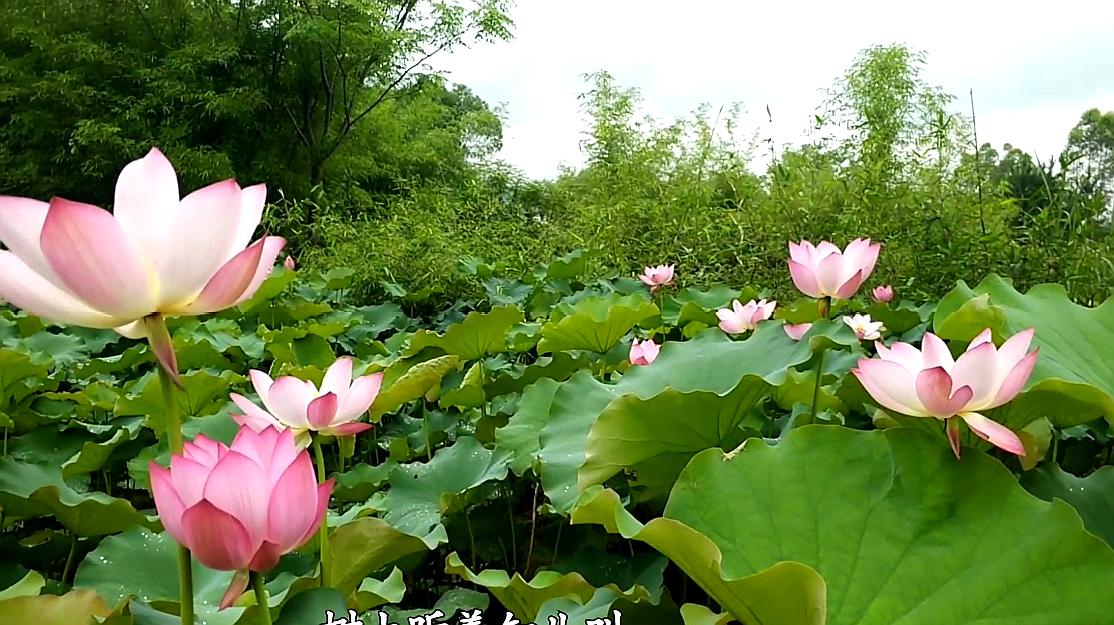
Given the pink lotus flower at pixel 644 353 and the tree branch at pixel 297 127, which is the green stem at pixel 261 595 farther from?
the tree branch at pixel 297 127

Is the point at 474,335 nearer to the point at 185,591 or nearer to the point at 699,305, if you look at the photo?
the point at 699,305

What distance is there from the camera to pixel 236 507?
35cm

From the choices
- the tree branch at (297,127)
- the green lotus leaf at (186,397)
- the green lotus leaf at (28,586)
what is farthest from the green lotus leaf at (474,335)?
the tree branch at (297,127)

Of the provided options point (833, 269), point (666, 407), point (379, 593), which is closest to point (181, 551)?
point (379, 593)

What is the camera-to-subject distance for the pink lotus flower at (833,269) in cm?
95

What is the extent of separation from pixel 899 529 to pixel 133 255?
412mm

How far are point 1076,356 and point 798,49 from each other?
11.1 ft

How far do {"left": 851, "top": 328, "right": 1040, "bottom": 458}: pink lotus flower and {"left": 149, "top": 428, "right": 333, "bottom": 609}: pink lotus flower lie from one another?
349 mm

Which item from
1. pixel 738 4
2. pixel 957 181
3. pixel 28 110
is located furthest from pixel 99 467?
pixel 28 110

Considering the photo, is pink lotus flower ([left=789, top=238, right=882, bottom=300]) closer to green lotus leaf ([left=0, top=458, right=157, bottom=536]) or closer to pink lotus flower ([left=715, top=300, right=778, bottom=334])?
pink lotus flower ([left=715, top=300, right=778, bottom=334])

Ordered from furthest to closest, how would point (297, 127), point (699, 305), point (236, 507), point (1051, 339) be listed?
point (297, 127), point (699, 305), point (1051, 339), point (236, 507)

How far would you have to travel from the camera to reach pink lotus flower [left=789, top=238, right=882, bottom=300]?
95 cm

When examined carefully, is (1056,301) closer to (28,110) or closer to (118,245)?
(118,245)

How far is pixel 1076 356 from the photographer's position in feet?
2.23
